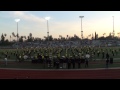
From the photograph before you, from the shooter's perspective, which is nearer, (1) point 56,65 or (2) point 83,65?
(1) point 56,65

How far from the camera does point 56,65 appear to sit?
17672 millimetres
